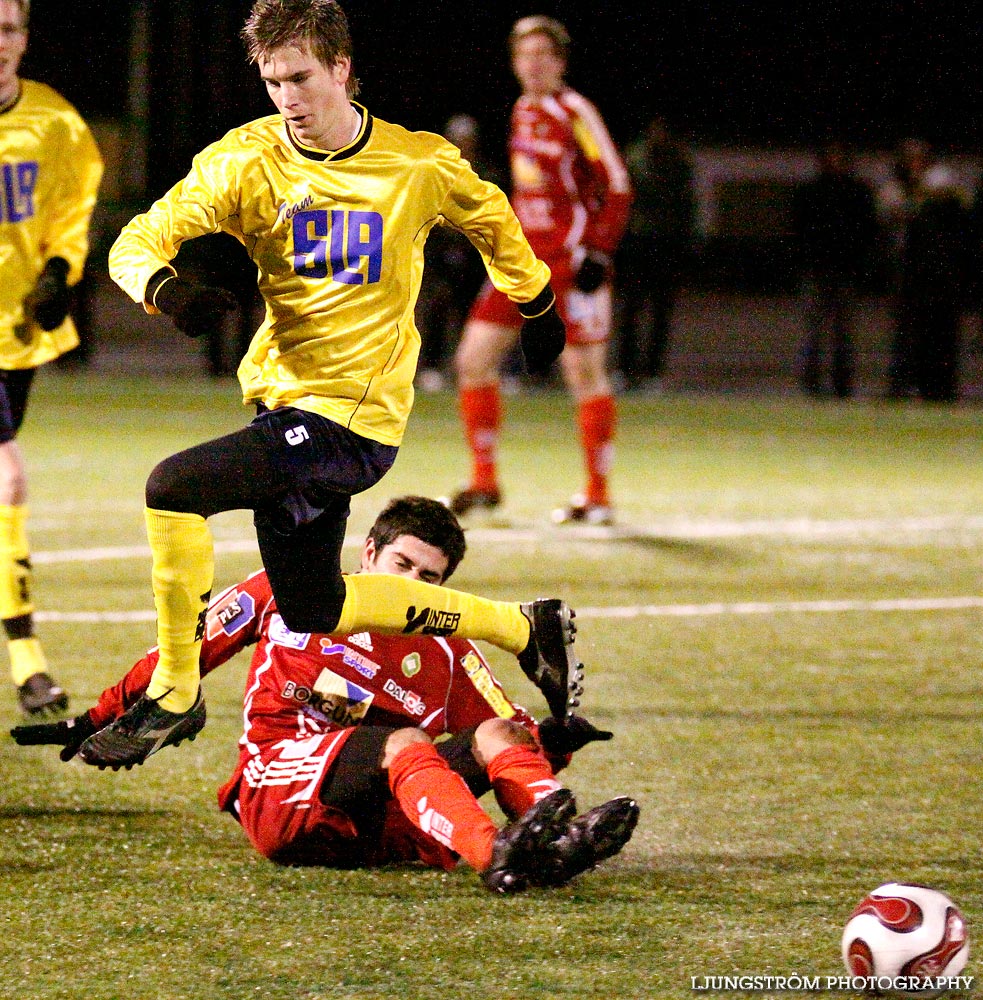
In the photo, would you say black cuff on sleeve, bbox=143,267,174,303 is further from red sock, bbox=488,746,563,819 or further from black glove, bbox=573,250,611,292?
black glove, bbox=573,250,611,292

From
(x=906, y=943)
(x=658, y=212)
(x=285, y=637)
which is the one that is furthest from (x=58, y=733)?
(x=658, y=212)

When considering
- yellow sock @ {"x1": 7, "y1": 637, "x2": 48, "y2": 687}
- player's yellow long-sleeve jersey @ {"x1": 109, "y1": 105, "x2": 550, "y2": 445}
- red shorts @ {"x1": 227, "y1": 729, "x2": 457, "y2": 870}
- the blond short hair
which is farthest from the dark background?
red shorts @ {"x1": 227, "y1": 729, "x2": 457, "y2": 870}

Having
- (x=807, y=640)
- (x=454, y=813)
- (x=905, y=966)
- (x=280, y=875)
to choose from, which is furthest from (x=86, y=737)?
(x=807, y=640)

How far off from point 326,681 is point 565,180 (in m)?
6.00

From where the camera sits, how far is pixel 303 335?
4.61 metres

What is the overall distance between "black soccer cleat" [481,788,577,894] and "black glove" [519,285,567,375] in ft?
4.57

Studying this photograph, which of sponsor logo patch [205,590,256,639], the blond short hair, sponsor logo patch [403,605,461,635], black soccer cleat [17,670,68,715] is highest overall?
the blond short hair

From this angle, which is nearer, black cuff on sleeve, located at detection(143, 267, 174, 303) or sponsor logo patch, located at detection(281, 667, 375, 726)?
black cuff on sleeve, located at detection(143, 267, 174, 303)

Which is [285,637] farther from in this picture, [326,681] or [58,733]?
[58,733]

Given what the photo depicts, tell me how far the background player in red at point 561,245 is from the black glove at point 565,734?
17.1 feet

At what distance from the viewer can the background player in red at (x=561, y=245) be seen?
1000cm

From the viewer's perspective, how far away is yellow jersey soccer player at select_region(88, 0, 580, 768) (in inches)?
173

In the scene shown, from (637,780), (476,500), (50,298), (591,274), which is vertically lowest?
(476,500)

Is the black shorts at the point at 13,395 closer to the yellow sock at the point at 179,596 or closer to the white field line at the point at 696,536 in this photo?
the white field line at the point at 696,536
